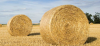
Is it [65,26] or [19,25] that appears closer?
[65,26]

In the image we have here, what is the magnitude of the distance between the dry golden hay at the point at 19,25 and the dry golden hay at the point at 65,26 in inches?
189

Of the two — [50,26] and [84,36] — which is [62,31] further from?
[84,36]

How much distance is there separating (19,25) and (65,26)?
231 inches

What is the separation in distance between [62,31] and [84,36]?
134cm

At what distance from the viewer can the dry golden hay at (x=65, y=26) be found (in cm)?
592

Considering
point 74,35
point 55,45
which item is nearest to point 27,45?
point 55,45

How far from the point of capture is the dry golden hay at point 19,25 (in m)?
10.9

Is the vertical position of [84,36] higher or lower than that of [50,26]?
lower

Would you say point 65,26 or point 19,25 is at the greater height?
point 65,26

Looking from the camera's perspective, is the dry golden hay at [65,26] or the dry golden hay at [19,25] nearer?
the dry golden hay at [65,26]

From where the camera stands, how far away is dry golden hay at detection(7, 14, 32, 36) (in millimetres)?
10914

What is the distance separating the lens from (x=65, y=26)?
621cm

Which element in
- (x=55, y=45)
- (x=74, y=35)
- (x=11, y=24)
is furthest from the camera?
(x=11, y=24)

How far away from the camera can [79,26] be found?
21.3 feet
